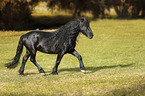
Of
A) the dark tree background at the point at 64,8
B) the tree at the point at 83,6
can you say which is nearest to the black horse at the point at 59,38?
the dark tree background at the point at 64,8

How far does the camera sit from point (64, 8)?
4362 cm

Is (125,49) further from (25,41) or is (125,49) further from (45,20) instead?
(45,20)

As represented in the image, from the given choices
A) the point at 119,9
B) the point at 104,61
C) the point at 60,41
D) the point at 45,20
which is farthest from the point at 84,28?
the point at 119,9

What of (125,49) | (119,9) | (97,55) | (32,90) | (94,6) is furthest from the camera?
(119,9)

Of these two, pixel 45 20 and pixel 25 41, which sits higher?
pixel 25 41

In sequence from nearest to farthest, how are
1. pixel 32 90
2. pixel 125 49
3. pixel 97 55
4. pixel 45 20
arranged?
pixel 32 90 < pixel 97 55 < pixel 125 49 < pixel 45 20

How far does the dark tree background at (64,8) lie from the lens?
1201 inches

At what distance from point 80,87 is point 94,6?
36950mm

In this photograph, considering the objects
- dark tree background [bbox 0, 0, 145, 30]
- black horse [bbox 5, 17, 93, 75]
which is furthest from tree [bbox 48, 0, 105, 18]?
black horse [bbox 5, 17, 93, 75]

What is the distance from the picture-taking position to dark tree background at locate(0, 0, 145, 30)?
1201 inches

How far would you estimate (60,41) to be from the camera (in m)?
10.9

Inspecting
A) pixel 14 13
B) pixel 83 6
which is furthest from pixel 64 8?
pixel 14 13

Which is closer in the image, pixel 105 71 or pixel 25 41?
pixel 25 41

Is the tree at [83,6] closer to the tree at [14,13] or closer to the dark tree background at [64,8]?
the dark tree background at [64,8]
